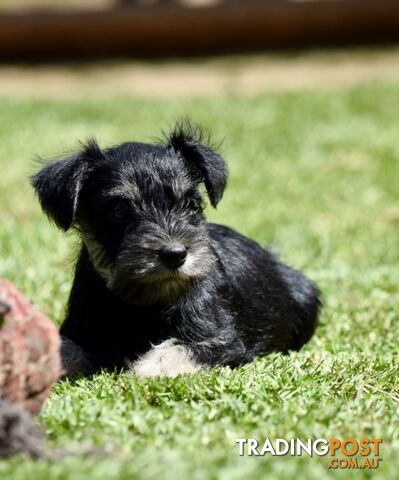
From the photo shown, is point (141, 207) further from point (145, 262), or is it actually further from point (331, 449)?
point (331, 449)

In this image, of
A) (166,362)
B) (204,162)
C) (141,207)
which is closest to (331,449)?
(166,362)

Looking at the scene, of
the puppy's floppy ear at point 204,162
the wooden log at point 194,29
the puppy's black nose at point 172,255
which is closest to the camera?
the puppy's black nose at point 172,255

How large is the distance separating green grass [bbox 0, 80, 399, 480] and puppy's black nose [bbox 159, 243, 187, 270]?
0.65 metres

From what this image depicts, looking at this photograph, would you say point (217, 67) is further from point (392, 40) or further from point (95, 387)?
point (95, 387)

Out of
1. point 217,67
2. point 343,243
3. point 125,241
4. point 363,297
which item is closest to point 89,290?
point 125,241

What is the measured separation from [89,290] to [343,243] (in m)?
4.43

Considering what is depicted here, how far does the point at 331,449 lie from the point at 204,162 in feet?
7.74

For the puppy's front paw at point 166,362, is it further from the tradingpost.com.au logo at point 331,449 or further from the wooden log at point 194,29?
the wooden log at point 194,29

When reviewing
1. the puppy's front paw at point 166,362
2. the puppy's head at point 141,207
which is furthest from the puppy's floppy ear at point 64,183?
the puppy's front paw at point 166,362

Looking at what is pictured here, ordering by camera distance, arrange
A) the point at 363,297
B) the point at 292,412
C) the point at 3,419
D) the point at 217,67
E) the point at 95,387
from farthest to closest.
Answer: the point at 217,67, the point at 363,297, the point at 95,387, the point at 292,412, the point at 3,419

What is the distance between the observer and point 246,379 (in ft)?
15.9

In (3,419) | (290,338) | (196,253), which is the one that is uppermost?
(196,253)

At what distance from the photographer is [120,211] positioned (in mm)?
5215

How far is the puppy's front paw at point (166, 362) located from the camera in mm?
4953
